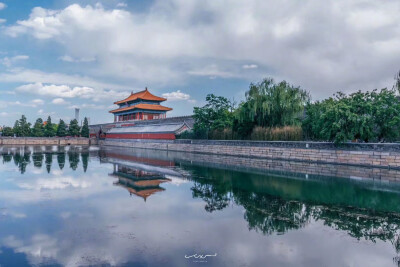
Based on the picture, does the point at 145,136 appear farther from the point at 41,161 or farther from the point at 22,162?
the point at 22,162

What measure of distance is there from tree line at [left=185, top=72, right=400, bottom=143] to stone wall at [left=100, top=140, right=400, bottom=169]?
0.76 m

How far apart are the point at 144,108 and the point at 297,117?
28.8 meters

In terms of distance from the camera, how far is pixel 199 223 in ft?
21.8

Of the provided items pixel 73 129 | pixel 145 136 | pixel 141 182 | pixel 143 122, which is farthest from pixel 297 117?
pixel 73 129

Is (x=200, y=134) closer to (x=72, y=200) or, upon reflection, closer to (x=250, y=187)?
(x=250, y=187)

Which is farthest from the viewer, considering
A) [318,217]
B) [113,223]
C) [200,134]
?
[200,134]

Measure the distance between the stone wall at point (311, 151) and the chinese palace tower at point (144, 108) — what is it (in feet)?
62.5

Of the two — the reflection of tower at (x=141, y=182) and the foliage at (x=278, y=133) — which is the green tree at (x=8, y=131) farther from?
the reflection of tower at (x=141, y=182)

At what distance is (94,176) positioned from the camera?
1374 centimetres

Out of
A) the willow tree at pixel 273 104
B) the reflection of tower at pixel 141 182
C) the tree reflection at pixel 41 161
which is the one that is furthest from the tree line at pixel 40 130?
the reflection of tower at pixel 141 182

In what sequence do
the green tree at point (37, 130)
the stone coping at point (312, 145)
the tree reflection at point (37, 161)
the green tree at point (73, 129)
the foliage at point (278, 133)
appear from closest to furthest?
the stone coping at point (312, 145), the tree reflection at point (37, 161), the foliage at point (278, 133), the green tree at point (37, 130), the green tree at point (73, 129)

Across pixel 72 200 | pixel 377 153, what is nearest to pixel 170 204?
pixel 72 200

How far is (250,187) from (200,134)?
18890 mm

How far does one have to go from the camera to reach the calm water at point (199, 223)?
15.7ft
